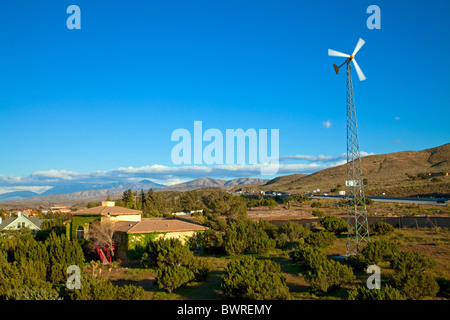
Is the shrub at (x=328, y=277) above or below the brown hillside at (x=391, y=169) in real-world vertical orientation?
below

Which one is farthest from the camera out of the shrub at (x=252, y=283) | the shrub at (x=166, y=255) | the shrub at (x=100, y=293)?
the shrub at (x=166, y=255)

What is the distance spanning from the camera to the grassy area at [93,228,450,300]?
1377cm

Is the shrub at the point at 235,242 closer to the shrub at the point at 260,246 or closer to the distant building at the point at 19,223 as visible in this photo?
the shrub at the point at 260,246

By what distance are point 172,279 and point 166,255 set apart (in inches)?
169

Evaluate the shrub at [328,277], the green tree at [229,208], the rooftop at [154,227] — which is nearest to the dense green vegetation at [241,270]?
the shrub at [328,277]

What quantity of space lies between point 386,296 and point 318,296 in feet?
12.0

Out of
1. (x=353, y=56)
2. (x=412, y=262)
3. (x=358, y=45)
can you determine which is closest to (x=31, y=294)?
(x=412, y=262)

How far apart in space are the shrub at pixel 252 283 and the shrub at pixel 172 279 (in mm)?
2222

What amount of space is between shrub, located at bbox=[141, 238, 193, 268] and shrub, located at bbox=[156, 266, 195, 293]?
3.05 m

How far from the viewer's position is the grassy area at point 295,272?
45.2 ft

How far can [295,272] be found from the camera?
680 inches

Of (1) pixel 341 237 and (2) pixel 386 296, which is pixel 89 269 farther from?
(1) pixel 341 237
